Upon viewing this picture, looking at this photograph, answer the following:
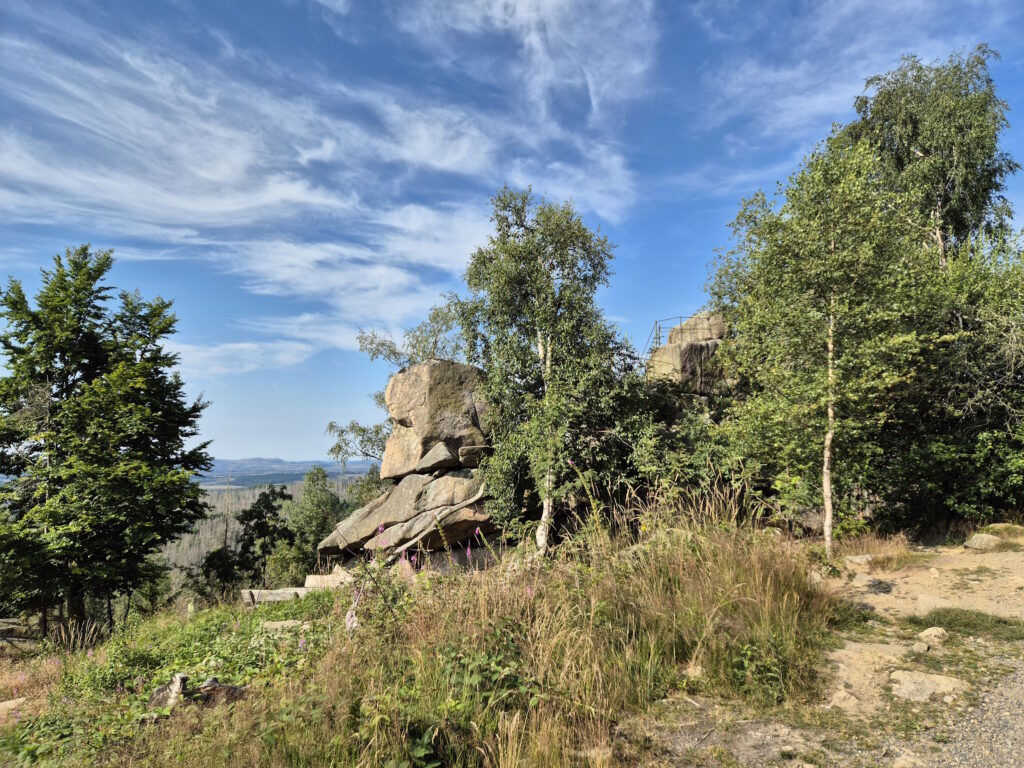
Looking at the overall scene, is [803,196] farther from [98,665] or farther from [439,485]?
[98,665]

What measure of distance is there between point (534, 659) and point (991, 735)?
2601mm

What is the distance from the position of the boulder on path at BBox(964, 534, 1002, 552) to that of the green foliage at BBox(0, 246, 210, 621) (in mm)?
20956

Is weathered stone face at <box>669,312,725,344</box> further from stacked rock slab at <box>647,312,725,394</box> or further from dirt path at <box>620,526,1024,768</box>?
dirt path at <box>620,526,1024,768</box>

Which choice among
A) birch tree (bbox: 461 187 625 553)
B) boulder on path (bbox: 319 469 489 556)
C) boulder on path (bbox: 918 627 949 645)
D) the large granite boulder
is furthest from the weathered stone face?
boulder on path (bbox: 918 627 949 645)

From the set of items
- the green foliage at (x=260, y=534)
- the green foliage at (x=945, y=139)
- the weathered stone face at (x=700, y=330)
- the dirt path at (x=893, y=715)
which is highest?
the green foliage at (x=945, y=139)

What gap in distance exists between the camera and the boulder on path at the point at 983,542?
30.6 ft

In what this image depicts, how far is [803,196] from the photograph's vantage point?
34.8 feet

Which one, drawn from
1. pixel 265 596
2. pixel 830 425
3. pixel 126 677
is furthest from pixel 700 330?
pixel 126 677

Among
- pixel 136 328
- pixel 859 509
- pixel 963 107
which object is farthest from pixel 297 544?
pixel 963 107

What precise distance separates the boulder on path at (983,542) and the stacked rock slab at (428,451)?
425 inches

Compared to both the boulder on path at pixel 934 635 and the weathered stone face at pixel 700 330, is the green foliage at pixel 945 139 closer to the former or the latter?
the weathered stone face at pixel 700 330

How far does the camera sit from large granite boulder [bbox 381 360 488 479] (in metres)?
16.8

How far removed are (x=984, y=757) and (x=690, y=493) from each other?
9.85ft

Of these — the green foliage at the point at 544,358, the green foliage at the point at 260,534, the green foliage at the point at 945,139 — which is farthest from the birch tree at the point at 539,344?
the green foliage at the point at 260,534
